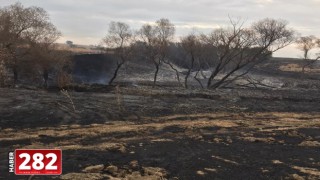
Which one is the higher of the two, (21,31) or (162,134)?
(21,31)

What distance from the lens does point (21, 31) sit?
41938mm

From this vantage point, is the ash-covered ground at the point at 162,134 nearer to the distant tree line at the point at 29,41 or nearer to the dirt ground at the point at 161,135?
the dirt ground at the point at 161,135

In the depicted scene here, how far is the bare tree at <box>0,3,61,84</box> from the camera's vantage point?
39.8m

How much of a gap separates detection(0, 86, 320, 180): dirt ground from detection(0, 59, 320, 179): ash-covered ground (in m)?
0.03

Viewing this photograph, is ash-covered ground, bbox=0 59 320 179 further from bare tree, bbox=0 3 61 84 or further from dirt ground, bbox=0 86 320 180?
bare tree, bbox=0 3 61 84

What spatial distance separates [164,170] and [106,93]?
16.7 meters

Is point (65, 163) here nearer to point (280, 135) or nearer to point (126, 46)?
point (280, 135)

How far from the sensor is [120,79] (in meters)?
55.0

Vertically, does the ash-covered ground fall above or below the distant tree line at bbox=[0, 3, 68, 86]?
below

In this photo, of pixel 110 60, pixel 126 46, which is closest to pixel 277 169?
pixel 126 46

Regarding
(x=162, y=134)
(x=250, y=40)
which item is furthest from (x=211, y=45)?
(x=162, y=134)

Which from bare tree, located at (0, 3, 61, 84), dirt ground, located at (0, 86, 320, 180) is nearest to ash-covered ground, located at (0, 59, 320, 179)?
dirt ground, located at (0, 86, 320, 180)

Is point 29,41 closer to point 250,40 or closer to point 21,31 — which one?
point 21,31

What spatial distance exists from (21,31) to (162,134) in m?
29.2
